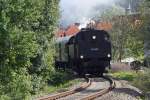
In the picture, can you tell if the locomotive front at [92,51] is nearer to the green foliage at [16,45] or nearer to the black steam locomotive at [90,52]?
the black steam locomotive at [90,52]

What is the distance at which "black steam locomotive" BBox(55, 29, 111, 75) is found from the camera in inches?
1564

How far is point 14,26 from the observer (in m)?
16.7

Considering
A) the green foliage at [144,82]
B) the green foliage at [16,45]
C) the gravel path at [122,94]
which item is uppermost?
the green foliage at [16,45]

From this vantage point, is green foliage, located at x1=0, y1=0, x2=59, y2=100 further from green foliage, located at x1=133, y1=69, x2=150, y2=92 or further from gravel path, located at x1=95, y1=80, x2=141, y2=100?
green foliage, located at x1=133, y1=69, x2=150, y2=92

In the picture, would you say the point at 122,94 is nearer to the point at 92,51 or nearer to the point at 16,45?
the point at 16,45

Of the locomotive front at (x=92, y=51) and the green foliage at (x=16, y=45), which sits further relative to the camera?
the locomotive front at (x=92, y=51)

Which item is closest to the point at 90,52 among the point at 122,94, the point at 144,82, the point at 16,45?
the point at 122,94

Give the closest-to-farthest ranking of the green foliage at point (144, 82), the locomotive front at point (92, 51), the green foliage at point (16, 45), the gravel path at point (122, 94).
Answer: the green foliage at point (16, 45), the gravel path at point (122, 94), the green foliage at point (144, 82), the locomotive front at point (92, 51)

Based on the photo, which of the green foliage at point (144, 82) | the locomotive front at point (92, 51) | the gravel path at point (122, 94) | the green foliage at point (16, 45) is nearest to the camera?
the green foliage at point (16, 45)

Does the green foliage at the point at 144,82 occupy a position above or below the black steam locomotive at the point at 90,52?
below

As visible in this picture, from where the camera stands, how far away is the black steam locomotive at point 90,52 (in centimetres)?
3972

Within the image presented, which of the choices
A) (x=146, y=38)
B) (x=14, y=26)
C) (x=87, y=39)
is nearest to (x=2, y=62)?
(x=14, y=26)

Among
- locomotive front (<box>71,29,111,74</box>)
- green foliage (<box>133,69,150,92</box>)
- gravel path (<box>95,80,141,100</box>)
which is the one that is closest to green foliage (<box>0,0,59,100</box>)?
gravel path (<box>95,80,141,100</box>)

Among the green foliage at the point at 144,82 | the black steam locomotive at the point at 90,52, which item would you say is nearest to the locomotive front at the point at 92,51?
the black steam locomotive at the point at 90,52
